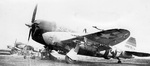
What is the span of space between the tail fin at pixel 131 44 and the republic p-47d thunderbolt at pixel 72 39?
1.67 metres

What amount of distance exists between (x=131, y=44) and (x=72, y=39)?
515 centimetres

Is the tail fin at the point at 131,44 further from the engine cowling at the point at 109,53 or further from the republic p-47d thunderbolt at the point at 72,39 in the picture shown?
the republic p-47d thunderbolt at the point at 72,39

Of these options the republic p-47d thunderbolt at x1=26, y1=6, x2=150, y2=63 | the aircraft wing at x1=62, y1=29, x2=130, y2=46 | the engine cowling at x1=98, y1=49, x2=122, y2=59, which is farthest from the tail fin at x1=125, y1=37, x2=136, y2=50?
the aircraft wing at x1=62, y1=29, x2=130, y2=46

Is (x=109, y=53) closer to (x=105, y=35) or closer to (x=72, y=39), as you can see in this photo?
(x=105, y=35)

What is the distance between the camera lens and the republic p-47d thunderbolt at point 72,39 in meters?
7.76

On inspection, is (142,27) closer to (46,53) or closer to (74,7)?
(74,7)

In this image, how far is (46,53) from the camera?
9.71 metres

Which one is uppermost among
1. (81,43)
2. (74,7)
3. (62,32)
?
(74,7)

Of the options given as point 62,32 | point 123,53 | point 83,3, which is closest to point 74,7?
point 83,3

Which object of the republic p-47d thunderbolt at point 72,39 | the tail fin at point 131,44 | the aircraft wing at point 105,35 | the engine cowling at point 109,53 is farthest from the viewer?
the tail fin at point 131,44

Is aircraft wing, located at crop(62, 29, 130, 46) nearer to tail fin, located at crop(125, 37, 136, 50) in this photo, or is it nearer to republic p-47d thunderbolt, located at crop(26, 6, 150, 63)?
republic p-47d thunderbolt, located at crop(26, 6, 150, 63)

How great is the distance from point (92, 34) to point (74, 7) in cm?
182

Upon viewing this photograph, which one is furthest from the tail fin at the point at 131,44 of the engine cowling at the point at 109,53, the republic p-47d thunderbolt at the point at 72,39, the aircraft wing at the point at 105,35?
the aircraft wing at the point at 105,35

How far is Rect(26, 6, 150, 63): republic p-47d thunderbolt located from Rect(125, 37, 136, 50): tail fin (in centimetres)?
167
